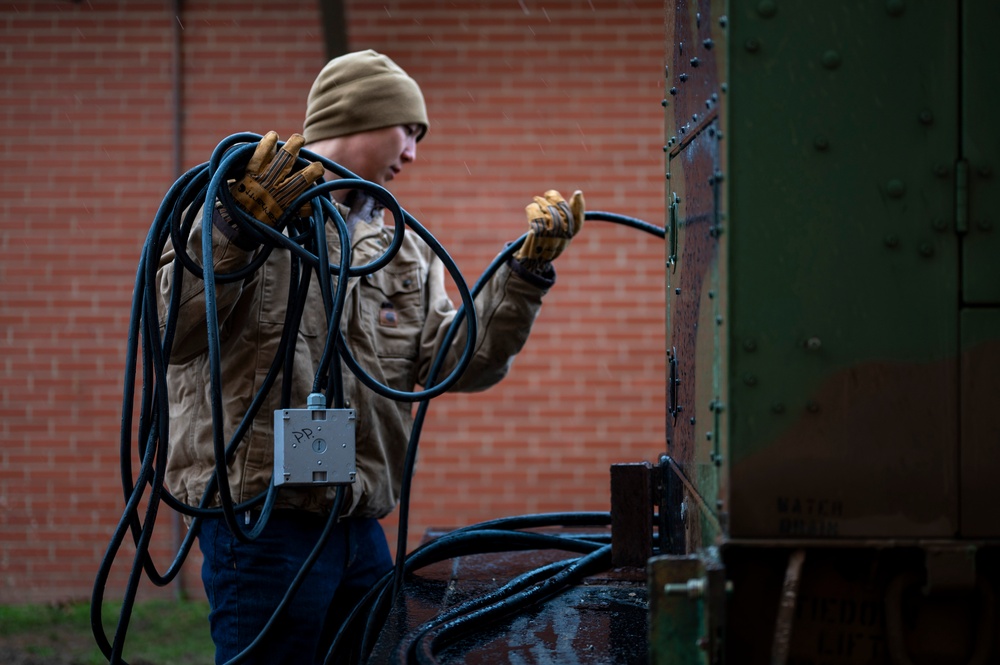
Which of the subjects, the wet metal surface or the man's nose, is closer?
the wet metal surface

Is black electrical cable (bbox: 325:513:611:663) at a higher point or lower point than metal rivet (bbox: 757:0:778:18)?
lower

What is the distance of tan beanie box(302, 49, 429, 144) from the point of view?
2.91 m

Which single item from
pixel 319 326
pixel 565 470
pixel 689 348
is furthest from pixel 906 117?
pixel 565 470

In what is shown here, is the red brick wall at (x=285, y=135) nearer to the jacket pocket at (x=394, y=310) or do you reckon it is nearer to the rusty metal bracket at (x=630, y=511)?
the jacket pocket at (x=394, y=310)

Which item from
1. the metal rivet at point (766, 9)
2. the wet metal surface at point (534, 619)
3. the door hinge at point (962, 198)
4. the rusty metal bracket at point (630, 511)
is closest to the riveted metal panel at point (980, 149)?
the door hinge at point (962, 198)

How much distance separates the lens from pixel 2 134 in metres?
5.39

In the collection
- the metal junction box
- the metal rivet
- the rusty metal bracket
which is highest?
the metal rivet

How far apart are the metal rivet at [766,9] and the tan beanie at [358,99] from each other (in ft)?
5.21

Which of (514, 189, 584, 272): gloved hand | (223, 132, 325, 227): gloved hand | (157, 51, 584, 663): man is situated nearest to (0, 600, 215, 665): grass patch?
(157, 51, 584, 663): man

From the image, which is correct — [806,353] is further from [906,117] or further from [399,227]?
[399,227]

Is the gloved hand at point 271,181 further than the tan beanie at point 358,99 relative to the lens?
No

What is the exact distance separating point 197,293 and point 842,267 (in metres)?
1.53

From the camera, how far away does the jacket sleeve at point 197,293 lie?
2.29m

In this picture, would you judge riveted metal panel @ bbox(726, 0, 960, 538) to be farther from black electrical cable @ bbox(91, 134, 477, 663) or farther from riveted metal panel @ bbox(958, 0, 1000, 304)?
black electrical cable @ bbox(91, 134, 477, 663)
